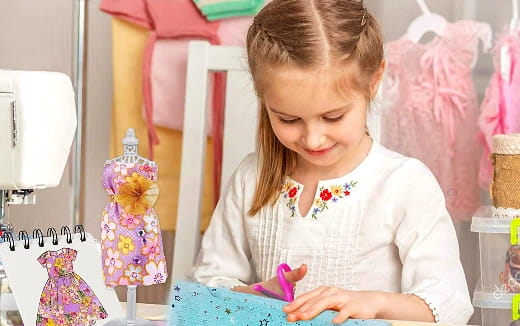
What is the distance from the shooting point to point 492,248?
1.46 m

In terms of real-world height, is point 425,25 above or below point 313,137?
above

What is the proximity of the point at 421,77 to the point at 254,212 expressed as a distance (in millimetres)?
582

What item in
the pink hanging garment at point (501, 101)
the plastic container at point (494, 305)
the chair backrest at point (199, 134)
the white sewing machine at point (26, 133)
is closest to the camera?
the white sewing machine at point (26, 133)

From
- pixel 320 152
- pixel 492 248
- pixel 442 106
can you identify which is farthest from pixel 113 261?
pixel 442 106

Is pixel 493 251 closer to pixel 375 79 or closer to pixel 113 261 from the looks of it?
pixel 375 79

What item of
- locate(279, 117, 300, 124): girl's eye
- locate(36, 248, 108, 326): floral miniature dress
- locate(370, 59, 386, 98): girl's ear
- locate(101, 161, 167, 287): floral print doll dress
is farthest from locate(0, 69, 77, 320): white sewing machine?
locate(370, 59, 386, 98): girl's ear

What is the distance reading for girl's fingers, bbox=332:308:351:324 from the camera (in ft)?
2.92

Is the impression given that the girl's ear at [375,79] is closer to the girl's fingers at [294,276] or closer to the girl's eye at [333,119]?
the girl's eye at [333,119]

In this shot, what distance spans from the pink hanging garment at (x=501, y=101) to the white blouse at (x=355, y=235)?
418mm

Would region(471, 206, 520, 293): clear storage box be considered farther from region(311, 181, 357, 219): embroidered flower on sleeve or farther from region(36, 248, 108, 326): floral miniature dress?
region(36, 248, 108, 326): floral miniature dress

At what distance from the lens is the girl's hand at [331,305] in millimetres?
897

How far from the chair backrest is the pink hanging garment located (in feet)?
1.61

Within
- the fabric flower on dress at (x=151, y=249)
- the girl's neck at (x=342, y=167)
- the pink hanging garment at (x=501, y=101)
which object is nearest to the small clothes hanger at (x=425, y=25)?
the pink hanging garment at (x=501, y=101)

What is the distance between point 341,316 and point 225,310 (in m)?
0.13
